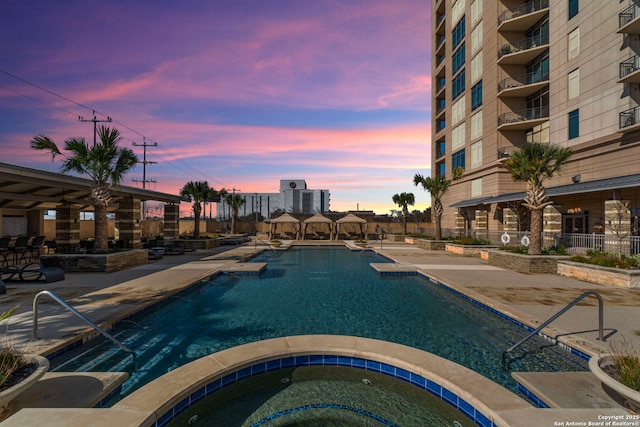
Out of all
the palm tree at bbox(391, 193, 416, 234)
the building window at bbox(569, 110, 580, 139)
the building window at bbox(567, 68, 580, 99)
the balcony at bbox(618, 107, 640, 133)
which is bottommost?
the palm tree at bbox(391, 193, 416, 234)

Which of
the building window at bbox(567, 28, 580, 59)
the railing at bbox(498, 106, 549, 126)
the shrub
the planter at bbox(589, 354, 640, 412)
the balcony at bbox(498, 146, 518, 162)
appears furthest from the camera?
the balcony at bbox(498, 146, 518, 162)

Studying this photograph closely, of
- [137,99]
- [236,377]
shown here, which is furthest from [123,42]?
[236,377]

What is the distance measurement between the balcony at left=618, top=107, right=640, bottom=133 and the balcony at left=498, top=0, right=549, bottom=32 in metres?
11.8

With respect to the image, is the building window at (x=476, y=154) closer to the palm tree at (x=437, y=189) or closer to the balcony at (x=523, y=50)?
the palm tree at (x=437, y=189)

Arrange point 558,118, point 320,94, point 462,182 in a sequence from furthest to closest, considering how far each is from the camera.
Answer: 1. point 462,182
2. point 558,118
3. point 320,94

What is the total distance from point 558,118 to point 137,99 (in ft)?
92.0

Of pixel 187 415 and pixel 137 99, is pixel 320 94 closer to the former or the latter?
pixel 137 99

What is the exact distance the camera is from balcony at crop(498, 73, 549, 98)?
23.6m

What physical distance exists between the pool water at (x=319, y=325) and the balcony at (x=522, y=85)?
69.6 ft

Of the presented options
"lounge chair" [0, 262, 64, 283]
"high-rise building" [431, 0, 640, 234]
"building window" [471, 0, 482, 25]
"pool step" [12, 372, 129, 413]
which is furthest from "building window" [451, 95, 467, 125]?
"pool step" [12, 372, 129, 413]

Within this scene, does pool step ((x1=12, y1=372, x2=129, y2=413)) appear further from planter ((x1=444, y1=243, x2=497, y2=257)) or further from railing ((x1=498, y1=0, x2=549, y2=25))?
railing ((x1=498, y1=0, x2=549, y2=25))

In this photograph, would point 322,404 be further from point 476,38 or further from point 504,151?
point 476,38

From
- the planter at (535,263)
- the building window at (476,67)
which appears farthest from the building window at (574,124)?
the planter at (535,263)

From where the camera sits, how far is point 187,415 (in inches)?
155
